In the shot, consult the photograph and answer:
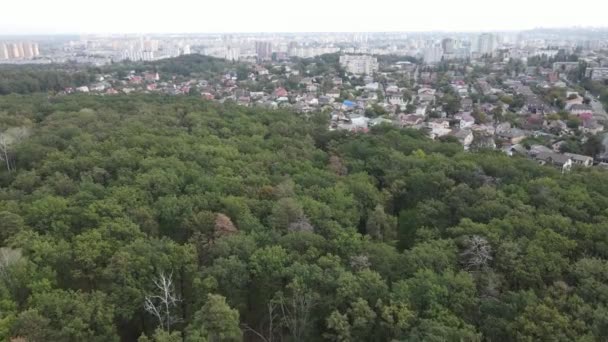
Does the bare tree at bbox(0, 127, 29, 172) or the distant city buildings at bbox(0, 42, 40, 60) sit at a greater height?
the distant city buildings at bbox(0, 42, 40, 60)

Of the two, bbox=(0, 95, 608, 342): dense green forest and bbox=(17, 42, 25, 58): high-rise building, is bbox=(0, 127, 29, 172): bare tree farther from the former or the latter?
bbox=(17, 42, 25, 58): high-rise building

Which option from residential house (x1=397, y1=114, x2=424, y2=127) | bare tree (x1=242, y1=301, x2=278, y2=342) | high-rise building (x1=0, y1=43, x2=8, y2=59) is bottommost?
bare tree (x1=242, y1=301, x2=278, y2=342)

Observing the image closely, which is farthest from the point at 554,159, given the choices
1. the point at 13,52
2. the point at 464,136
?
the point at 13,52

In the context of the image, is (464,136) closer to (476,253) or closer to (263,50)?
(476,253)

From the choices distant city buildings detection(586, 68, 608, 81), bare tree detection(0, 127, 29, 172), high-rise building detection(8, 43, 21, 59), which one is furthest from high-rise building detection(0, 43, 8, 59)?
distant city buildings detection(586, 68, 608, 81)

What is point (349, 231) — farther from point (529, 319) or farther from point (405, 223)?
point (529, 319)

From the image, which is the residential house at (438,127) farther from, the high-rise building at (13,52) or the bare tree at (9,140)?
the high-rise building at (13,52)

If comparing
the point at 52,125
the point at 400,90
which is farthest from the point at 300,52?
the point at 52,125
